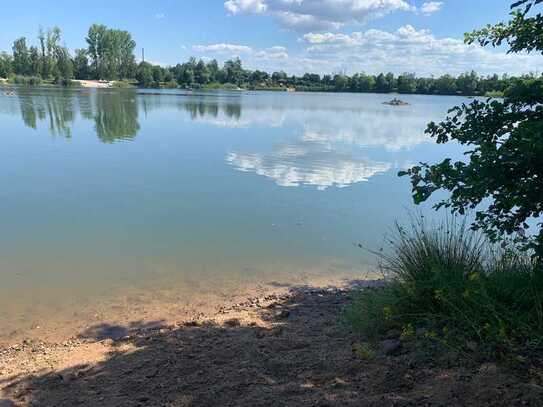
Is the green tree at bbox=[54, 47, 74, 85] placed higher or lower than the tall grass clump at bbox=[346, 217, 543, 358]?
higher

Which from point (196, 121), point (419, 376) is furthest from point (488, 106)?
point (196, 121)

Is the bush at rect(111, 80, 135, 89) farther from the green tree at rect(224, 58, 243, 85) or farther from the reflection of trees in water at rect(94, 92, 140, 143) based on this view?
the reflection of trees in water at rect(94, 92, 140, 143)

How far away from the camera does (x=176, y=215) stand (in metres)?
11.2

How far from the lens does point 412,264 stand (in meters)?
4.69

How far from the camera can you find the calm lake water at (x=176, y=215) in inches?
301

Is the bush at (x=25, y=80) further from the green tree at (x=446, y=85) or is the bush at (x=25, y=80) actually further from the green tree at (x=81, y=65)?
the green tree at (x=446, y=85)

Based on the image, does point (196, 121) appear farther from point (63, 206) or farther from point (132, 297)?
point (132, 297)

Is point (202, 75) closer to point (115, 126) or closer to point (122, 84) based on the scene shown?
point (122, 84)

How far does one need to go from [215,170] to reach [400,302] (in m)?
12.9

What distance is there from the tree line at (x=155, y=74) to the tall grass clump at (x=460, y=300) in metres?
120

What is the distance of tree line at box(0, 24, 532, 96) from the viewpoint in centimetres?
12569

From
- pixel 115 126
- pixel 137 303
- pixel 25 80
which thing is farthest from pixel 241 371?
pixel 25 80

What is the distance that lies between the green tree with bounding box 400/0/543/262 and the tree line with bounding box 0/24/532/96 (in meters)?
120

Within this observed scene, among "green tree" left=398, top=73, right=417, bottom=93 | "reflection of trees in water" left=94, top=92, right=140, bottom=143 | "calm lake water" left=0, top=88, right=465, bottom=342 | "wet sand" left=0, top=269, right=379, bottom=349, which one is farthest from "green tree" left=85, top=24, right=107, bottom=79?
"wet sand" left=0, top=269, right=379, bottom=349
